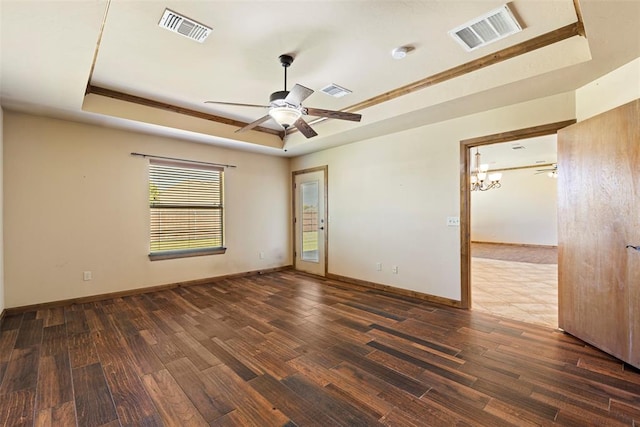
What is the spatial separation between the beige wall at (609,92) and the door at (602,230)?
181 mm

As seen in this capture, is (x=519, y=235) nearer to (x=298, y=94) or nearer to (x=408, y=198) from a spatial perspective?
(x=408, y=198)

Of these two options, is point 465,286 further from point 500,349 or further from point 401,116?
point 401,116

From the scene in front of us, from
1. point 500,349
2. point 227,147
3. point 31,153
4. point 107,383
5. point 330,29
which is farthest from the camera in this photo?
point 227,147

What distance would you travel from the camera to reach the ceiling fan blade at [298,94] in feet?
8.00

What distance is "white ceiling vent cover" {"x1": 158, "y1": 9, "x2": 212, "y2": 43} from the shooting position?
7.34ft

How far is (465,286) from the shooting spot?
150 inches

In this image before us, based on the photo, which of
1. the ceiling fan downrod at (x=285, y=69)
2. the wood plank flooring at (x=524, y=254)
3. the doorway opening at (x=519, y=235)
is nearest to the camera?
the ceiling fan downrod at (x=285, y=69)

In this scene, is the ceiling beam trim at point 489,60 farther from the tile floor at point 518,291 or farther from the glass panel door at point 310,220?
the tile floor at point 518,291

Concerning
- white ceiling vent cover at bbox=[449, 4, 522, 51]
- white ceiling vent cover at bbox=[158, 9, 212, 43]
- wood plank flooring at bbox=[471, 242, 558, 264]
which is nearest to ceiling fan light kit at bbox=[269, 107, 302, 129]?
white ceiling vent cover at bbox=[158, 9, 212, 43]

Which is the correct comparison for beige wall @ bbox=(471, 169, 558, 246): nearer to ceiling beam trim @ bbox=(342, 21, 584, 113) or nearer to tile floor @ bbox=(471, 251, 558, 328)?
tile floor @ bbox=(471, 251, 558, 328)

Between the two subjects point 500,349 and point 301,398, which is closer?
point 301,398

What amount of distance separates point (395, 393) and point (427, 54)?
2900 millimetres

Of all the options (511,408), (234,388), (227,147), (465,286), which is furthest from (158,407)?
(227,147)

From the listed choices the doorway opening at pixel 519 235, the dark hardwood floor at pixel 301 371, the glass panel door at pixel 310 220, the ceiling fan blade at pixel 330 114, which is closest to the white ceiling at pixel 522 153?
the doorway opening at pixel 519 235
